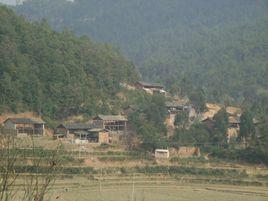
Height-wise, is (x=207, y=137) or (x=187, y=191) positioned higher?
(x=207, y=137)

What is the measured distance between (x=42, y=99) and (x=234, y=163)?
13158 millimetres

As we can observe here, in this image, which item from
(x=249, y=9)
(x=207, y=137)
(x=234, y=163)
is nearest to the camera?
(x=234, y=163)

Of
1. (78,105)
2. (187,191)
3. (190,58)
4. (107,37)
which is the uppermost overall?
(107,37)

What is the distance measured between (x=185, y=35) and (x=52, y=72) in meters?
89.8

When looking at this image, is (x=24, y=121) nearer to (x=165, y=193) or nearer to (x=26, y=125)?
(x=26, y=125)

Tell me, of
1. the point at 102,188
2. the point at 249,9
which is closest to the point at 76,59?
the point at 102,188

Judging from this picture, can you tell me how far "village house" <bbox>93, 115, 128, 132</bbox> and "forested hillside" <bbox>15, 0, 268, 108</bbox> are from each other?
1602 cm

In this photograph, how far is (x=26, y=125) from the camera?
36.1m

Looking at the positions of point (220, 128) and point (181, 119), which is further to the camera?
point (181, 119)

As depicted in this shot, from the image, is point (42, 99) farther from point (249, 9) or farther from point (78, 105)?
point (249, 9)

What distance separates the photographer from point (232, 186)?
30.9 m

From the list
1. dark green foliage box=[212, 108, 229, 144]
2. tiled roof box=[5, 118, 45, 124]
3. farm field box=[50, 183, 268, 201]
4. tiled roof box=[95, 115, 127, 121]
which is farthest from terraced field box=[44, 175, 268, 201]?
tiled roof box=[95, 115, 127, 121]

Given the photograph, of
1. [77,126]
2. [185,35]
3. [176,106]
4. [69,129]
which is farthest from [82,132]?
[185,35]

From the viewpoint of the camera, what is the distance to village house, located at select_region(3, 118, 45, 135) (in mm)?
35688
